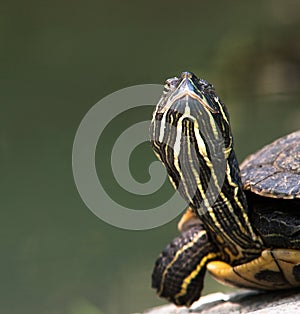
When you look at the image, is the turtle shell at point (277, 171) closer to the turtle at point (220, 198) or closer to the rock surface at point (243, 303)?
the turtle at point (220, 198)

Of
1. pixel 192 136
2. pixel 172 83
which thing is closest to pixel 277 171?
pixel 192 136

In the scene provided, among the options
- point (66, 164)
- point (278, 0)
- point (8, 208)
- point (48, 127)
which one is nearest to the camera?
point (8, 208)

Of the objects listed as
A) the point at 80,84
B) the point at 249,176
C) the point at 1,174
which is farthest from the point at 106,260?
the point at 80,84

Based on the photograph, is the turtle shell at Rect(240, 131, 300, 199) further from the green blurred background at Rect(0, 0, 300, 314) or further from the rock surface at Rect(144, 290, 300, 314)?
the green blurred background at Rect(0, 0, 300, 314)

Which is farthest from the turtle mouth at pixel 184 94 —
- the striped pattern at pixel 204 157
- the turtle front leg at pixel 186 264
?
the turtle front leg at pixel 186 264

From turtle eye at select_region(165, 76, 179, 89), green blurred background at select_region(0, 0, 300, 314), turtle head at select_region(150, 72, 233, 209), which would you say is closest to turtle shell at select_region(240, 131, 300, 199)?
turtle head at select_region(150, 72, 233, 209)

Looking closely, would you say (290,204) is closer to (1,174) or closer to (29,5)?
(1,174)

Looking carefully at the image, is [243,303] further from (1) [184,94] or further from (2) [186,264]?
(1) [184,94]
